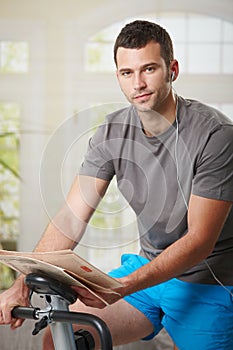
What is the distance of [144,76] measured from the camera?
2.12 m

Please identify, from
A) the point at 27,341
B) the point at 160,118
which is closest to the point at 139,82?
the point at 160,118

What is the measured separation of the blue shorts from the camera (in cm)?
225

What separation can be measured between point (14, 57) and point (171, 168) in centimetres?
219

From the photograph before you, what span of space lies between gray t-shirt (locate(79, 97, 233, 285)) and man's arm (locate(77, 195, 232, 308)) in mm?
36

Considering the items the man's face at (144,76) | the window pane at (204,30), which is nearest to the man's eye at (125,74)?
the man's face at (144,76)

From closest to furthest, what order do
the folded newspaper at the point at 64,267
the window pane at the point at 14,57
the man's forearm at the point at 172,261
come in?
1. the folded newspaper at the point at 64,267
2. the man's forearm at the point at 172,261
3. the window pane at the point at 14,57

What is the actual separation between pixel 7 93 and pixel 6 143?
0.96 ft

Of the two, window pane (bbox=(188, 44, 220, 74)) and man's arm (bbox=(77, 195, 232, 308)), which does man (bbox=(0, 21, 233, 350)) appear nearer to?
man's arm (bbox=(77, 195, 232, 308))

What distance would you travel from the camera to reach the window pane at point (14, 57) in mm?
4137

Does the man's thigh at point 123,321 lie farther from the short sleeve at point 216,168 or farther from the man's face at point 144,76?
the man's face at point 144,76

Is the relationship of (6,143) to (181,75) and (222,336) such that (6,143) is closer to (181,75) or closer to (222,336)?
(181,75)

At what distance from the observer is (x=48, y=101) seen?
13.6 feet

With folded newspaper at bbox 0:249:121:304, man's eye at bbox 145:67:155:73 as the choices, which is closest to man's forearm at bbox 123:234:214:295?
folded newspaper at bbox 0:249:121:304

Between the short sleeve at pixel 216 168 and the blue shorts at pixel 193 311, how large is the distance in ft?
1.29
